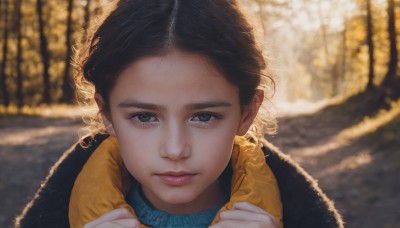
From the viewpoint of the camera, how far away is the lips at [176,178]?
2.23 metres

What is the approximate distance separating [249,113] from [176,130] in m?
0.56

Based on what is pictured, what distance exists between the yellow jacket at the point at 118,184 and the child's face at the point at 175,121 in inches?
11.8

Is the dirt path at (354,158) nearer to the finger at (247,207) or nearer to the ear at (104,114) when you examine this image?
the finger at (247,207)

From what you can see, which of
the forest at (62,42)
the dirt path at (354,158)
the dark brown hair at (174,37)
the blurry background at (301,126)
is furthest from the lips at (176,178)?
the forest at (62,42)

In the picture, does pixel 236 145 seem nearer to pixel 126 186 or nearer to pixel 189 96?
pixel 126 186

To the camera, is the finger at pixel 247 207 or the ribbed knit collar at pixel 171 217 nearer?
the finger at pixel 247 207

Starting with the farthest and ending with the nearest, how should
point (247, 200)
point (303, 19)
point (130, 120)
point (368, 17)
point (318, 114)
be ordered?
1. point (303, 19)
2. point (368, 17)
3. point (318, 114)
4. point (247, 200)
5. point (130, 120)

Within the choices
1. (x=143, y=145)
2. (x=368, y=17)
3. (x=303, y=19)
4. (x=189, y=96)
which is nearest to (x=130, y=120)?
(x=143, y=145)

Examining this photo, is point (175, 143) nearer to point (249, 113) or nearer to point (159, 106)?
point (159, 106)

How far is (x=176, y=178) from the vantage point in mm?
2236

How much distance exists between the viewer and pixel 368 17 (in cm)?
1848

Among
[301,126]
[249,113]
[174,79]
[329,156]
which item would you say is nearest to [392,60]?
[301,126]

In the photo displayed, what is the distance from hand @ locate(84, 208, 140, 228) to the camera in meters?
2.38

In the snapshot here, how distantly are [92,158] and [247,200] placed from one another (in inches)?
31.0
